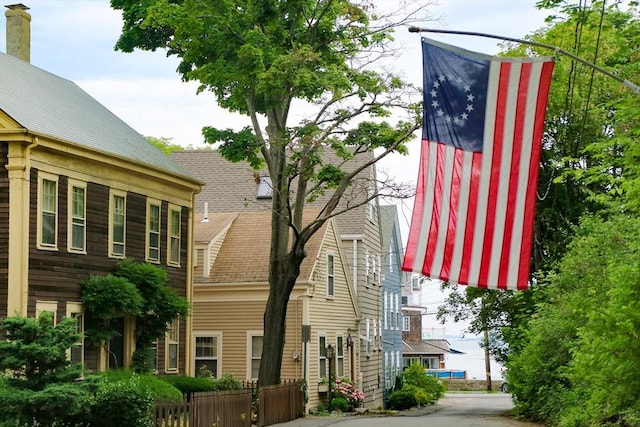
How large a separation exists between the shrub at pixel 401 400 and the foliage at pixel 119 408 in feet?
107

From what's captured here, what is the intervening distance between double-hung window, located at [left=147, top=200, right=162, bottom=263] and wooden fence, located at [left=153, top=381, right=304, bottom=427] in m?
5.50

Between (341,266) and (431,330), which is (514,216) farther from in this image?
(431,330)

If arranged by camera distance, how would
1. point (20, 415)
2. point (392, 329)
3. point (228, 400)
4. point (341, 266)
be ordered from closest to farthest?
point (20, 415)
point (228, 400)
point (341, 266)
point (392, 329)

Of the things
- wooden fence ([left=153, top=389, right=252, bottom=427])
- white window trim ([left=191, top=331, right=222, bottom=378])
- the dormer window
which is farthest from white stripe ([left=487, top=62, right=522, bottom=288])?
the dormer window

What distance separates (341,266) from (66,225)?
18.9 metres

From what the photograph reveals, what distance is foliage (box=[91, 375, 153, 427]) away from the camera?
21422 mm

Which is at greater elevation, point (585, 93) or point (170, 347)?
point (585, 93)

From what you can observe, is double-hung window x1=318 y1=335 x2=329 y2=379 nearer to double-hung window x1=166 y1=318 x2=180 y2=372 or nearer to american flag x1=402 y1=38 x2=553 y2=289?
double-hung window x1=166 y1=318 x2=180 y2=372

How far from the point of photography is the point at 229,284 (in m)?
41.4

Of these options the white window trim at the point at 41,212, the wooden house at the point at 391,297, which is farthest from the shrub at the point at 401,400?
the white window trim at the point at 41,212

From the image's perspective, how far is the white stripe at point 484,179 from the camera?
1538 centimetres

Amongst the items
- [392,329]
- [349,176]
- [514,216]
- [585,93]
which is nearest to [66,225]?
[349,176]

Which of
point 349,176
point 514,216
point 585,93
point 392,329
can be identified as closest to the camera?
point 514,216

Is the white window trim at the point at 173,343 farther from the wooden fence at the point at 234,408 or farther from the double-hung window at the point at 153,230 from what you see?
the wooden fence at the point at 234,408
